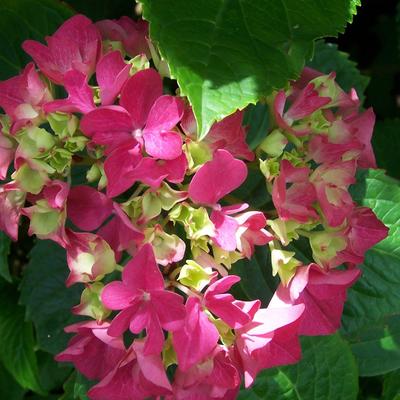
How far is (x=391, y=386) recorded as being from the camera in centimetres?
133

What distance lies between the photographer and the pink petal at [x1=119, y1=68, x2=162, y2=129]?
2.99 feet

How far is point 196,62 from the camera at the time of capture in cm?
87

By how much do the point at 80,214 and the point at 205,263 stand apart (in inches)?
6.0

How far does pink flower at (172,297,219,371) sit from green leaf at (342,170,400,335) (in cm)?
35

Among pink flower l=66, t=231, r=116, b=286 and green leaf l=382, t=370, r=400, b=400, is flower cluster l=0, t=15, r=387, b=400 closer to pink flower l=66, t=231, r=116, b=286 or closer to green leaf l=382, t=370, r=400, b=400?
pink flower l=66, t=231, r=116, b=286

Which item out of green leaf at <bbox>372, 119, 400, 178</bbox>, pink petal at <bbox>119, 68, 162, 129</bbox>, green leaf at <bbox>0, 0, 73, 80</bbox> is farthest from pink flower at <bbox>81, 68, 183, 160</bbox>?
green leaf at <bbox>372, 119, 400, 178</bbox>

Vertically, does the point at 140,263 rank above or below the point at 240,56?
below

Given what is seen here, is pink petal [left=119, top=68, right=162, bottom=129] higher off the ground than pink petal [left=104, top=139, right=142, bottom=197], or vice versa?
pink petal [left=119, top=68, right=162, bottom=129]

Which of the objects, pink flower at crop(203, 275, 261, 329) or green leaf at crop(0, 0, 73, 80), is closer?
pink flower at crop(203, 275, 261, 329)

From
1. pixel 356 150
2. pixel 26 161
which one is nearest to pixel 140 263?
pixel 26 161

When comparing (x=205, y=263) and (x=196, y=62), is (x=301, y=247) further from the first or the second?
(x=196, y=62)

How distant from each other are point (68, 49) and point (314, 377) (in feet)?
1.87

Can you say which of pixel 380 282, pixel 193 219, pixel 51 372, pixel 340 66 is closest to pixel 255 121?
pixel 340 66

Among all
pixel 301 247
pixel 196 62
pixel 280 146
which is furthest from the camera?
pixel 301 247
